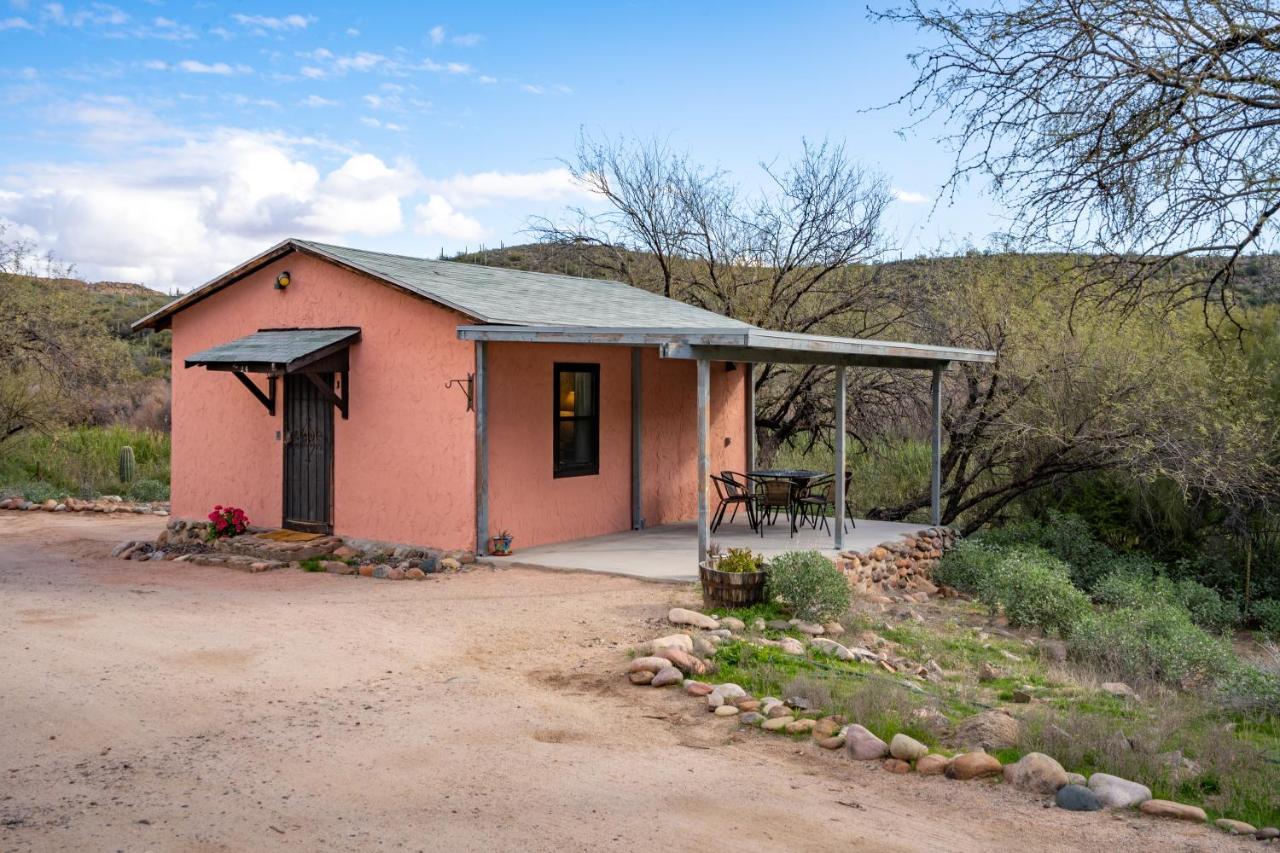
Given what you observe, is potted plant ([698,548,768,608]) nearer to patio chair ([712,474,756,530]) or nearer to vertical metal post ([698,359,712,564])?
vertical metal post ([698,359,712,564])

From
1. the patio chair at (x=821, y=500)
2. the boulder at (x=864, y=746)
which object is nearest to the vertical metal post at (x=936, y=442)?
the patio chair at (x=821, y=500)

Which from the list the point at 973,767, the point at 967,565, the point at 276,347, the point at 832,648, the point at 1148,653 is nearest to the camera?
the point at 973,767

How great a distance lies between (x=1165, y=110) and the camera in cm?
639

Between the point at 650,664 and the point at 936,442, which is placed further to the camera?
the point at 936,442

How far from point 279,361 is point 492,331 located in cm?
232

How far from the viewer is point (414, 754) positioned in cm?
521

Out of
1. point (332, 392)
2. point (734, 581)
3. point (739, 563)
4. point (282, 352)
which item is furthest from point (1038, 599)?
point (282, 352)

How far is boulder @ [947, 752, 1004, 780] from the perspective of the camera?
4.99 metres

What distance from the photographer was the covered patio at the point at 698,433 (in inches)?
376

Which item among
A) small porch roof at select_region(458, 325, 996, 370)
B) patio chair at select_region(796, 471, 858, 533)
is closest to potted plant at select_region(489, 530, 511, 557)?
small porch roof at select_region(458, 325, 996, 370)

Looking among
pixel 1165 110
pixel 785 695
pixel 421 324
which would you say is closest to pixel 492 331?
pixel 421 324

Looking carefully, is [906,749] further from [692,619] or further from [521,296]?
[521,296]

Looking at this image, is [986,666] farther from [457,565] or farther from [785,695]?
[457,565]

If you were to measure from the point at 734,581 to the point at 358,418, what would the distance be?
5.16 meters
